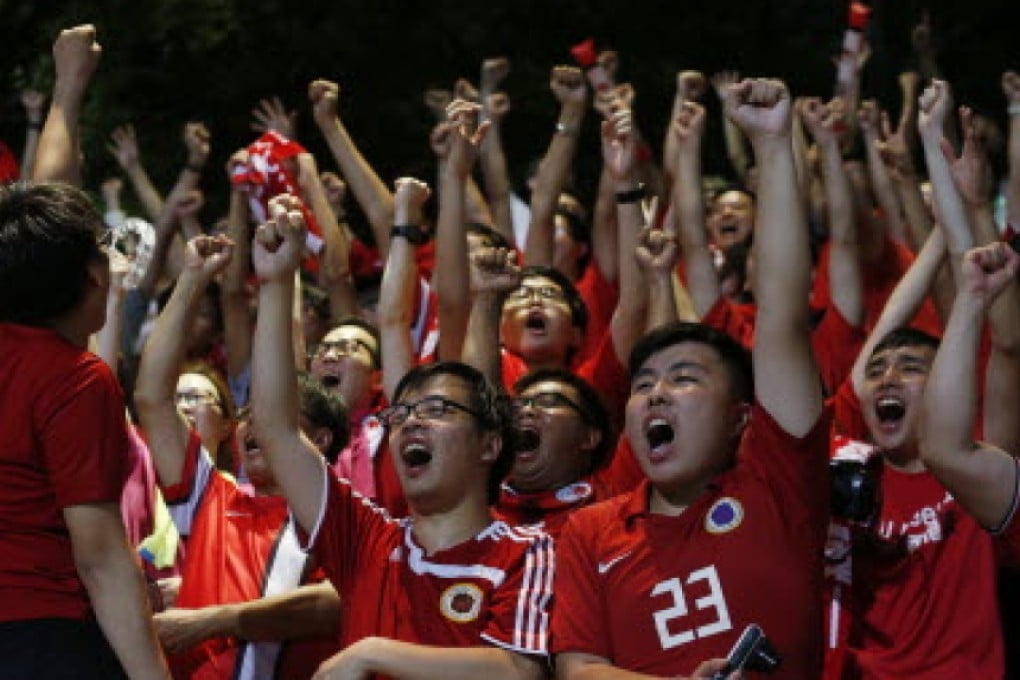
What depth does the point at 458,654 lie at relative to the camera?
5133 millimetres

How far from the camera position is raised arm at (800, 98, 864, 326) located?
308 inches

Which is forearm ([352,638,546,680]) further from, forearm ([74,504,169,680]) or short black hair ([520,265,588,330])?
short black hair ([520,265,588,330])

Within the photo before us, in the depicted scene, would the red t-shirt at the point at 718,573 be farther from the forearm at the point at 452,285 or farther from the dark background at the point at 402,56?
the dark background at the point at 402,56

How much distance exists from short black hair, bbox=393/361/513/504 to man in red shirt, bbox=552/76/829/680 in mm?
512

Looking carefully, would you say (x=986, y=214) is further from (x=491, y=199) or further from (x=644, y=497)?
(x=491, y=199)

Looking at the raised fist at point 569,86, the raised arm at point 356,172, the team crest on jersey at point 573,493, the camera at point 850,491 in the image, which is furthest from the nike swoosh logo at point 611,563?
the raised fist at point 569,86

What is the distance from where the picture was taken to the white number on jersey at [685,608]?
16.3 ft

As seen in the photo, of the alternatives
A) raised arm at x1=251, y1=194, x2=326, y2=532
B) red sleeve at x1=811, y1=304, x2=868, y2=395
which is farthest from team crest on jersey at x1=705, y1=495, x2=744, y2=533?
red sleeve at x1=811, y1=304, x2=868, y2=395

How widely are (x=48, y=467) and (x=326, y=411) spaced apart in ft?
6.87

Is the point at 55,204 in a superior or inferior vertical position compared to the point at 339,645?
superior

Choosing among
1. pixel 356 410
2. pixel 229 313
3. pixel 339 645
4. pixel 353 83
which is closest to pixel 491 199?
pixel 229 313

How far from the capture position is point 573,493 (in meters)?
6.23

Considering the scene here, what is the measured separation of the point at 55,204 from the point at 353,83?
6869mm

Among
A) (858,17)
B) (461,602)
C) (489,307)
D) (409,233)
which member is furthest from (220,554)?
(858,17)
